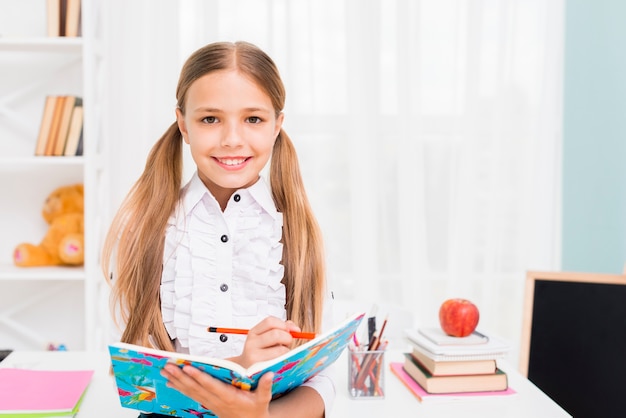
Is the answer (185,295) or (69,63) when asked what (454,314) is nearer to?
(185,295)

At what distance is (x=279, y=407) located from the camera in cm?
104

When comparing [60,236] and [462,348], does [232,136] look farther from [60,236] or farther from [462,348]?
[60,236]

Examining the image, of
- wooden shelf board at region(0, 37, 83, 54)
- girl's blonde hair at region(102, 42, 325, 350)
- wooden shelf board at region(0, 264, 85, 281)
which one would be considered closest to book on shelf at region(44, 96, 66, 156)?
wooden shelf board at region(0, 37, 83, 54)

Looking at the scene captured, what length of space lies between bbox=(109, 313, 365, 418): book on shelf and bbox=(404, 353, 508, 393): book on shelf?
11.3 inches

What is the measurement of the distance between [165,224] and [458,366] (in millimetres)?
592

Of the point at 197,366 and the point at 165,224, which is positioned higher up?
the point at 165,224

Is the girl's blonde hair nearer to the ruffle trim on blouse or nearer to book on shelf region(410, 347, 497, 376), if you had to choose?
the ruffle trim on blouse

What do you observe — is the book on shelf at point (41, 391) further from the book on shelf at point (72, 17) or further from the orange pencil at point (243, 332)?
the book on shelf at point (72, 17)

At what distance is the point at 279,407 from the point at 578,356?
0.86 metres

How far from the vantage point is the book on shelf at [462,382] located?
125 centimetres

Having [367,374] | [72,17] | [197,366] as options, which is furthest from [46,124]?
[197,366]

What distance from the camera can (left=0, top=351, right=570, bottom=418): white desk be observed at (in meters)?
1.16

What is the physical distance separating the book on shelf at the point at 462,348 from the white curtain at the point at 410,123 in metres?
1.27

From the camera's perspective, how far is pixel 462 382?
1272 millimetres
